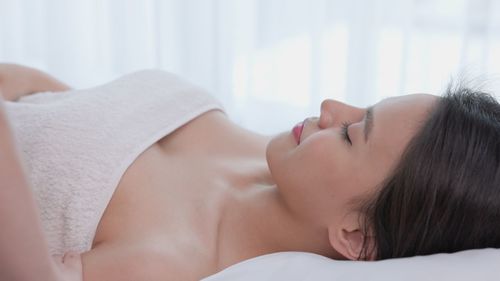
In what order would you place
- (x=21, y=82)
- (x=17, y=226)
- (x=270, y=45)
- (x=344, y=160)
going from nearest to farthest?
(x=17, y=226), (x=344, y=160), (x=21, y=82), (x=270, y=45)

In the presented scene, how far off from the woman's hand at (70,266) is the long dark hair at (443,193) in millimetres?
426

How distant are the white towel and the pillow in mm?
234

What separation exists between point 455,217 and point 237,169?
0.43 meters

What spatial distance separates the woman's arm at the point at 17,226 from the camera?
77 cm

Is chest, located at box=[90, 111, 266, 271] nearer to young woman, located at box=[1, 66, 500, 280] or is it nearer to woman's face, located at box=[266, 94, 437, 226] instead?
young woman, located at box=[1, 66, 500, 280]

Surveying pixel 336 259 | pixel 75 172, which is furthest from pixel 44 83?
pixel 336 259

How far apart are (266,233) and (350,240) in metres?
0.15

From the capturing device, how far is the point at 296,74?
2182mm

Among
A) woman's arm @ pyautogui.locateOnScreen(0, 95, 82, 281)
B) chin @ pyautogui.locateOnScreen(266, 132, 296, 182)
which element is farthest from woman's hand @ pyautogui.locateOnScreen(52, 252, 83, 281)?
chin @ pyautogui.locateOnScreen(266, 132, 296, 182)

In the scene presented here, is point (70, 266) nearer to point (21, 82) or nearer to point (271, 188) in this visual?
point (271, 188)

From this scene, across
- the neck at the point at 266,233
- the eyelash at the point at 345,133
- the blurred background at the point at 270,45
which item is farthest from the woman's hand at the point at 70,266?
the blurred background at the point at 270,45

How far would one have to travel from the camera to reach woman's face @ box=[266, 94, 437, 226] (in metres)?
1.11

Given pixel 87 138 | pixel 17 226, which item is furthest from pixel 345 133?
pixel 17 226

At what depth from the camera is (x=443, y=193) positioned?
105cm
